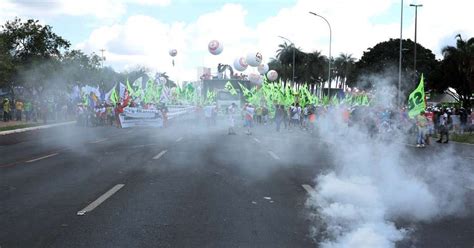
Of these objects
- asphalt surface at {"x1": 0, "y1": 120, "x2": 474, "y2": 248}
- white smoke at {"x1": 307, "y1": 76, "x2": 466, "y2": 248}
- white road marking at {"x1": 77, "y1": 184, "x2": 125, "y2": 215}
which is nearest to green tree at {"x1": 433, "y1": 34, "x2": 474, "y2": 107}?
white smoke at {"x1": 307, "y1": 76, "x2": 466, "y2": 248}

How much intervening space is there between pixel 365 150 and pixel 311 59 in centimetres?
8676

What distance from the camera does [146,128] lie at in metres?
32.4

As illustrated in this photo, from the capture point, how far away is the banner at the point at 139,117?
32094 millimetres

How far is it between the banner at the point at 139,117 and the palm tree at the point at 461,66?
49892 millimetres

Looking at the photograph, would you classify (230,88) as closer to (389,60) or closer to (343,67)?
(389,60)

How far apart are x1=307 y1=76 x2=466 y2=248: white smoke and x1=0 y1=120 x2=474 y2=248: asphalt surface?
0.84ft

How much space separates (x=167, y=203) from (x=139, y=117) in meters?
24.7

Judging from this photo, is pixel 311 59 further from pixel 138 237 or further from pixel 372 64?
pixel 138 237

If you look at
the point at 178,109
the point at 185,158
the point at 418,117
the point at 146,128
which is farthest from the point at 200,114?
the point at 185,158

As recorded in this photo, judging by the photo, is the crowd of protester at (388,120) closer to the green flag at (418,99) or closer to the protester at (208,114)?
the green flag at (418,99)

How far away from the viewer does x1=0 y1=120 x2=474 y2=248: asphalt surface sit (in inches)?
232

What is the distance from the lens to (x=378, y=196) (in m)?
8.40

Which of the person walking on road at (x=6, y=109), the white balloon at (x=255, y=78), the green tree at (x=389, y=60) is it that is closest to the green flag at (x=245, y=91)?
the white balloon at (x=255, y=78)

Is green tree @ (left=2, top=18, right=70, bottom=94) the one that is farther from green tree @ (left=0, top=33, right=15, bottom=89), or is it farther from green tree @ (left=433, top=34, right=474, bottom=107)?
green tree @ (left=433, top=34, right=474, bottom=107)
